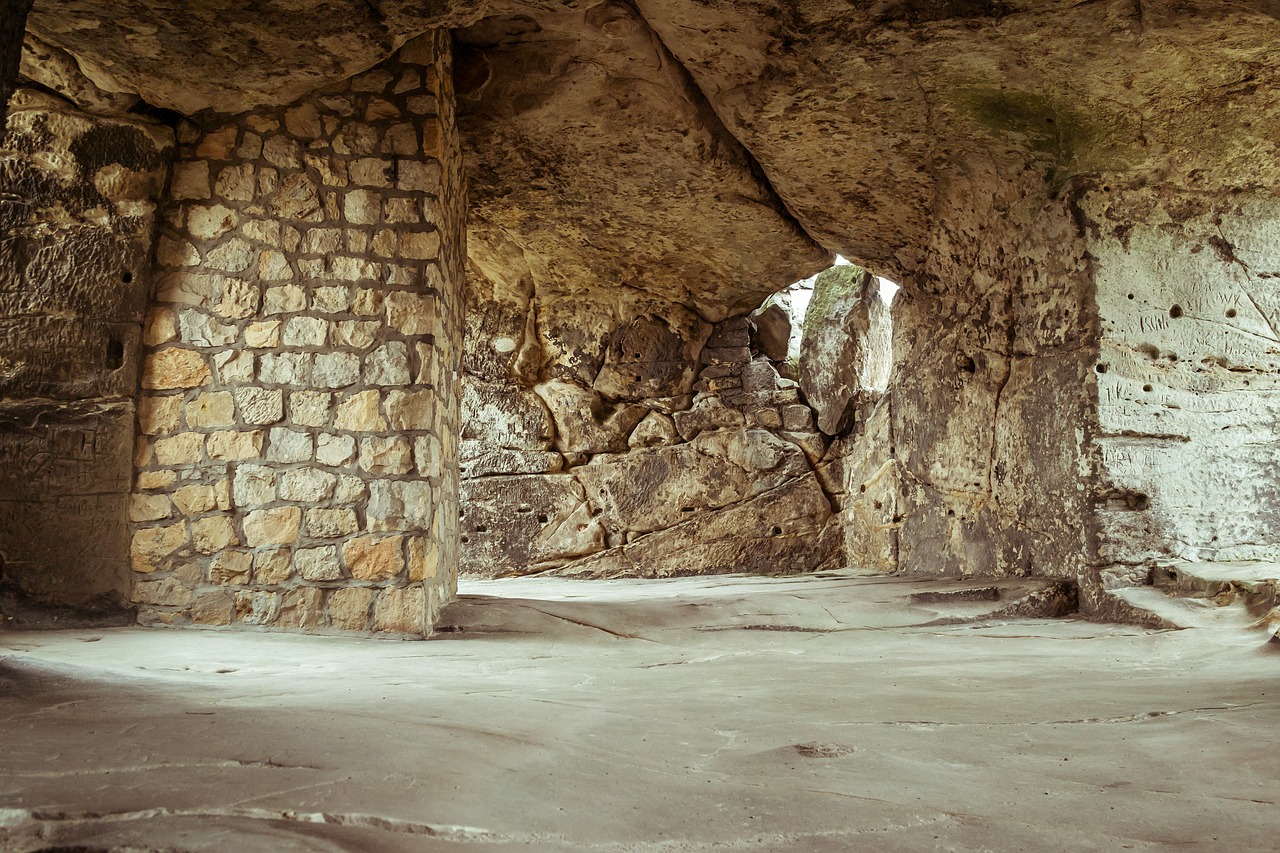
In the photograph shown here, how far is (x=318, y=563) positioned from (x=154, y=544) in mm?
632

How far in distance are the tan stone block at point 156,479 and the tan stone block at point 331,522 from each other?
551 mm

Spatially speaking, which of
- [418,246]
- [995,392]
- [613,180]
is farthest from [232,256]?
[995,392]

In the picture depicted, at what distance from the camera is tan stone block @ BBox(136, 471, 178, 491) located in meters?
3.66

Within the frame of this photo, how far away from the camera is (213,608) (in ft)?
11.8

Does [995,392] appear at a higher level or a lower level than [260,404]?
higher

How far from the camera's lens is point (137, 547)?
11.9 ft

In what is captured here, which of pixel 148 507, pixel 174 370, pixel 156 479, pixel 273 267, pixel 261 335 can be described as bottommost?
pixel 148 507

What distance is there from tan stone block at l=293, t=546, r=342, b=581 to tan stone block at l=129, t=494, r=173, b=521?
0.54 meters

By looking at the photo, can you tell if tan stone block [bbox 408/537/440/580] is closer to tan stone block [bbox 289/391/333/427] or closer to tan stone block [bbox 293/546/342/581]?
tan stone block [bbox 293/546/342/581]

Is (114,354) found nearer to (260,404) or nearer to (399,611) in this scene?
(260,404)

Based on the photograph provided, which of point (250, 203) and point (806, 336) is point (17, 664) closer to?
point (250, 203)

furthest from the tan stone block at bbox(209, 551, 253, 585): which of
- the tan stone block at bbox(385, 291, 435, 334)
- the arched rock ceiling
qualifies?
the arched rock ceiling

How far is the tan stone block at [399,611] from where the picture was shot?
3621 mm

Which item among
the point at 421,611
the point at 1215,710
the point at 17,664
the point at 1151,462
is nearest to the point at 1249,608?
the point at 1151,462
